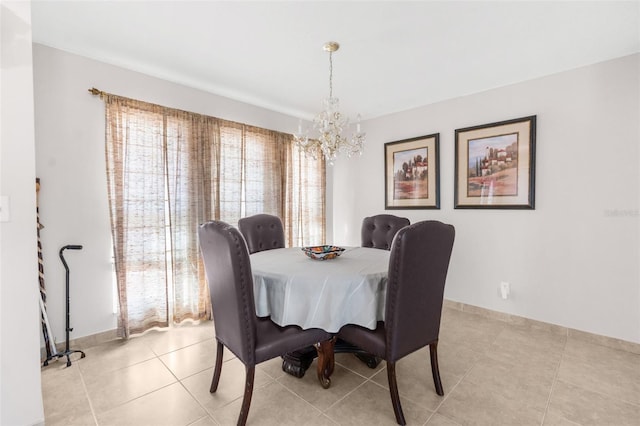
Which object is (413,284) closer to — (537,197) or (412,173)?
(537,197)

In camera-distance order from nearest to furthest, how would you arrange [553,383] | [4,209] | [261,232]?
[4,209]
[553,383]
[261,232]

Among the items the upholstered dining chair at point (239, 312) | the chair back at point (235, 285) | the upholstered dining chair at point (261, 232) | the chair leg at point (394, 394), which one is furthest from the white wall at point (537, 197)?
the chair leg at point (394, 394)

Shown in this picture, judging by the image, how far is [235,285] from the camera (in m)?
1.47

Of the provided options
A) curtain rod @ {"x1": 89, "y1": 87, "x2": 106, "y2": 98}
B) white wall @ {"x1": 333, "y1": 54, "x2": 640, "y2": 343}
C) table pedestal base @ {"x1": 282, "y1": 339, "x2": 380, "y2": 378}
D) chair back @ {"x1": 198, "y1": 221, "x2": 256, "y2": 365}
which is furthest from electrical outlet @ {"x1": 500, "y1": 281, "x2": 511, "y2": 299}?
curtain rod @ {"x1": 89, "y1": 87, "x2": 106, "y2": 98}

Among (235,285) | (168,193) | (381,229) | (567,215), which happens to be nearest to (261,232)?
(168,193)

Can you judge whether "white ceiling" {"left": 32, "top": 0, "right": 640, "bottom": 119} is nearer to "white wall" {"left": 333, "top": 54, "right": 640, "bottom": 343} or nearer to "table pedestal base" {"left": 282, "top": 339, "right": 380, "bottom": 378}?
"white wall" {"left": 333, "top": 54, "right": 640, "bottom": 343}

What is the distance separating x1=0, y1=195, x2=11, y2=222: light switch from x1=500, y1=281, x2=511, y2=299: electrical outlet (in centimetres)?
400

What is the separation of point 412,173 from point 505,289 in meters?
1.72

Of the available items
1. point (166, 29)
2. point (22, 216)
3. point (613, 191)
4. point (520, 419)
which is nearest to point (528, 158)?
point (613, 191)

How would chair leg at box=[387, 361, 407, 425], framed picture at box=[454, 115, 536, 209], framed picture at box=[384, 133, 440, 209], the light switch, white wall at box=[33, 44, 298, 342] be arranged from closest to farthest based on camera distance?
the light switch, chair leg at box=[387, 361, 407, 425], white wall at box=[33, 44, 298, 342], framed picture at box=[454, 115, 536, 209], framed picture at box=[384, 133, 440, 209]

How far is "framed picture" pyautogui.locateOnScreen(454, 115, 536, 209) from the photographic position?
2881mm

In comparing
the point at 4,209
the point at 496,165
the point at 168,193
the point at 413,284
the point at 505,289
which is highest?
the point at 496,165

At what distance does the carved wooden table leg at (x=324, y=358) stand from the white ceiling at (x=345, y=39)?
222 centimetres

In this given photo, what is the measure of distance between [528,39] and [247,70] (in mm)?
2401
